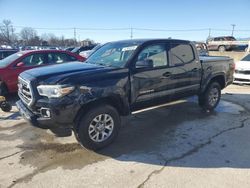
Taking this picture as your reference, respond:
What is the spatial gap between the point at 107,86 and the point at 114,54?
3.74 feet

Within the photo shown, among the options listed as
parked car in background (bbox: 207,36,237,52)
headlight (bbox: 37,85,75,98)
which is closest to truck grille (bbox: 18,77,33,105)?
headlight (bbox: 37,85,75,98)

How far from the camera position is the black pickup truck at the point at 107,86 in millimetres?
3805

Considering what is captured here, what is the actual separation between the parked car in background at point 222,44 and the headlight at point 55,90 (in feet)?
92.6

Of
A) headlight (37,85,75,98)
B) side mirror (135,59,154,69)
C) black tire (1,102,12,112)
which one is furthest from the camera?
black tire (1,102,12,112)

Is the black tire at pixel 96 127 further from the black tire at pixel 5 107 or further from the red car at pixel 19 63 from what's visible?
the red car at pixel 19 63

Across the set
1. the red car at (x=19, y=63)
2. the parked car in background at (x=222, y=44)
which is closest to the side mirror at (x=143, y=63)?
the red car at (x=19, y=63)

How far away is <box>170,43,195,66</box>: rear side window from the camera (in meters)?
5.38

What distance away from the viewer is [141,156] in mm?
4086

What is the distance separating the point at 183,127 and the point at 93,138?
2.22 meters

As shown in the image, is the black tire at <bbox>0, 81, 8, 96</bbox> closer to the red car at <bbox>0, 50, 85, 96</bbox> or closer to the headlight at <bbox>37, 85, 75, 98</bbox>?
the red car at <bbox>0, 50, 85, 96</bbox>

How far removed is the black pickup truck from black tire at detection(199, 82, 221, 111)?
52cm

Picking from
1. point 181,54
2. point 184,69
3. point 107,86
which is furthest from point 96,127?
point 181,54

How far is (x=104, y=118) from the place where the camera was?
4270 mm

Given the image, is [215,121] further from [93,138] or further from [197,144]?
[93,138]
